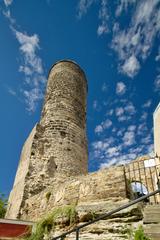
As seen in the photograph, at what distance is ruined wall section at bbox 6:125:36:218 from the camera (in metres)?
8.63

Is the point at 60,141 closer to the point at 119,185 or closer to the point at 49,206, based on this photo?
the point at 49,206

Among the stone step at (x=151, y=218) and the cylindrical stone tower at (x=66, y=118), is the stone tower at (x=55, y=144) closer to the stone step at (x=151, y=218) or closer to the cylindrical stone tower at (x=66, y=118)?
the cylindrical stone tower at (x=66, y=118)

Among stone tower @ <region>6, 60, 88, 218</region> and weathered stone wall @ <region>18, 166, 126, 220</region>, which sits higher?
stone tower @ <region>6, 60, 88, 218</region>

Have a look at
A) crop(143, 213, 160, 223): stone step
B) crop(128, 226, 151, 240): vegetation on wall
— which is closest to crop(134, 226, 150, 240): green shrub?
crop(128, 226, 151, 240): vegetation on wall

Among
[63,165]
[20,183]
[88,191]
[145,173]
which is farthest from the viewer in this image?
[63,165]

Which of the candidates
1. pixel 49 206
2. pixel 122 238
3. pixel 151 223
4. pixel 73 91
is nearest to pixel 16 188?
pixel 49 206

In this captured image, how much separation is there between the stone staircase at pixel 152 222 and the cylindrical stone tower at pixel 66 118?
5.83 metres

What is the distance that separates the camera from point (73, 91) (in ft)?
39.8

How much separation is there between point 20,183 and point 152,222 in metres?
6.42

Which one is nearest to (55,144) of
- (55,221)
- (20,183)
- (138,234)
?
(20,183)

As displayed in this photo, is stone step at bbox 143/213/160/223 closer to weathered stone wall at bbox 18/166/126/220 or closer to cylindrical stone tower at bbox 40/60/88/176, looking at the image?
weathered stone wall at bbox 18/166/126/220

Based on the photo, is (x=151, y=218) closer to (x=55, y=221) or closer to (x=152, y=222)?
(x=152, y=222)

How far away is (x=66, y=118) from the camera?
1092cm

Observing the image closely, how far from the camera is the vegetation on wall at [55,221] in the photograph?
5276 mm
